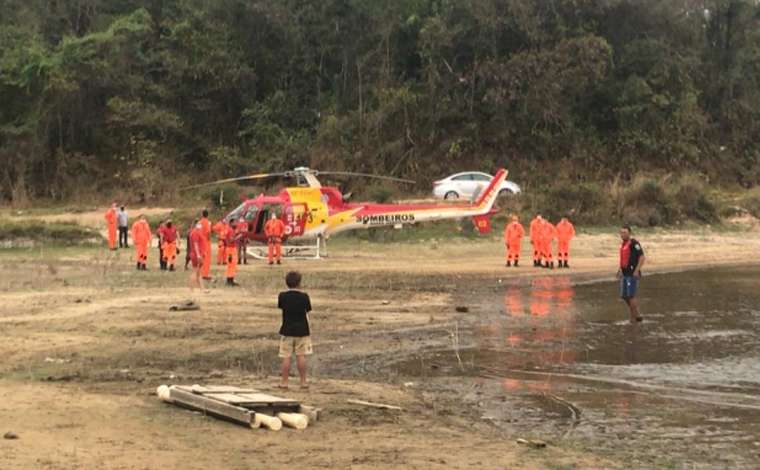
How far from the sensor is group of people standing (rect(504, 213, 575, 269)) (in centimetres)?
2816

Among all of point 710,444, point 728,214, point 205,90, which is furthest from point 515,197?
point 710,444

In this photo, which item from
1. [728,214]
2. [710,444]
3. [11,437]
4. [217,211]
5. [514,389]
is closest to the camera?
[11,437]

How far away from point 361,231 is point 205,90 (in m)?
16.1

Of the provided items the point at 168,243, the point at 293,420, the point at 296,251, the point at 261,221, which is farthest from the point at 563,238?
the point at 293,420

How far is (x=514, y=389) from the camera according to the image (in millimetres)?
12797

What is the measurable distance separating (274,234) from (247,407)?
18.4m

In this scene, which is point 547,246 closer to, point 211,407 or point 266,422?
point 211,407

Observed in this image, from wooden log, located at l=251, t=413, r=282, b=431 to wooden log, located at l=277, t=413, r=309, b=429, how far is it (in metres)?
0.15

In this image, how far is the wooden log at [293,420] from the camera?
32.6 ft

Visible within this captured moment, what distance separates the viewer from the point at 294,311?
11.8 metres

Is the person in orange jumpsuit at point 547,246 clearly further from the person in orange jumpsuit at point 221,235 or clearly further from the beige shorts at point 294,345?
the beige shorts at point 294,345

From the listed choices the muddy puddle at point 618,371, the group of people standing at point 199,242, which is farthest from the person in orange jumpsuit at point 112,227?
the muddy puddle at point 618,371

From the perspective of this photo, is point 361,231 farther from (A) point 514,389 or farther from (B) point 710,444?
(B) point 710,444

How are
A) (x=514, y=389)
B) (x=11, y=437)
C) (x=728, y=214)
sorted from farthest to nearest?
(x=728, y=214), (x=514, y=389), (x=11, y=437)
